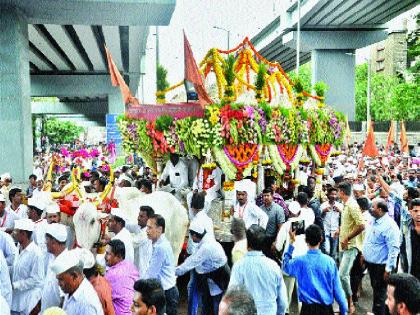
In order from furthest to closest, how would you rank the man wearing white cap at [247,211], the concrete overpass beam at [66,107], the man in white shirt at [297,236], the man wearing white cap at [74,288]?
the concrete overpass beam at [66,107]
the man wearing white cap at [247,211]
the man in white shirt at [297,236]
the man wearing white cap at [74,288]

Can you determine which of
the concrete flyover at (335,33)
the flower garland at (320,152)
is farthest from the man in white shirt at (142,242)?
the concrete flyover at (335,33)

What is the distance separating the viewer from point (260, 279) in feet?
17.3

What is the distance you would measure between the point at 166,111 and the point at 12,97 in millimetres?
7081

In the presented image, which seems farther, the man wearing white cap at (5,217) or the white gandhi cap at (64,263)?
the man wearing white cap at (5,217)

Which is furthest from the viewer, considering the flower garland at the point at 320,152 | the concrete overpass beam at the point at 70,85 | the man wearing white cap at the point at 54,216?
the concrete overpass beam at the point at 70,85

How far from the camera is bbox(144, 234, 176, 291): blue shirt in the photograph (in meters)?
6.38

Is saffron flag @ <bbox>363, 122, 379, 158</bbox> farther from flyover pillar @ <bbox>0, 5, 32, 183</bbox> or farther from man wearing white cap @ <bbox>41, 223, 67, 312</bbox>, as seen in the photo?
man wearing white cap @ <bbox>41, 223, 67, 312</bbox>

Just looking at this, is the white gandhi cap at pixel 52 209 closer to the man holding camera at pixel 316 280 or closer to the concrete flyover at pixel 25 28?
the man holding camera at pixel 316 280

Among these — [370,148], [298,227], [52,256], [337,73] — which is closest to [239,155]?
[298,227]

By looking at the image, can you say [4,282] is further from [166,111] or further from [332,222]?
[332,222]

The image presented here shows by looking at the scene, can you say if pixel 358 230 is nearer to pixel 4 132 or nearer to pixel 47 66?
pixel 4 132

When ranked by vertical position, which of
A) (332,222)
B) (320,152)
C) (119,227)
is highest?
(320,152)

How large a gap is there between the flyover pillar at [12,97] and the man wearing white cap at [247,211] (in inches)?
334

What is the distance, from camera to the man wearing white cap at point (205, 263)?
6781 millimetres
